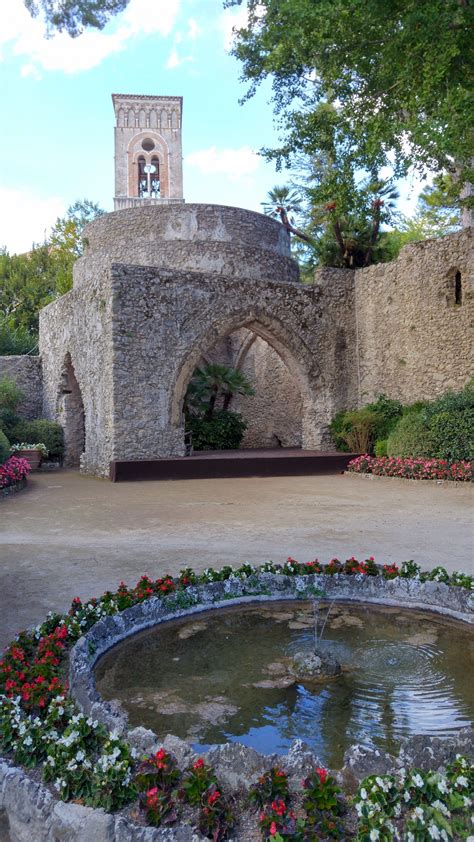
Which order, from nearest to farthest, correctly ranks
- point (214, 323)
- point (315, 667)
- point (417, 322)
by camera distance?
point (315, 667)
point (214, 323)
point (417, 322)

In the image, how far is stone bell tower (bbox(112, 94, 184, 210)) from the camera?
45.6 meters

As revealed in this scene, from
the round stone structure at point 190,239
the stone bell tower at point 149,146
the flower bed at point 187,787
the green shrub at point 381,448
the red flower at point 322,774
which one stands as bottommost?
the flower bed at point 187,787

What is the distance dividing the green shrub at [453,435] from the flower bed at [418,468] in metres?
0.20

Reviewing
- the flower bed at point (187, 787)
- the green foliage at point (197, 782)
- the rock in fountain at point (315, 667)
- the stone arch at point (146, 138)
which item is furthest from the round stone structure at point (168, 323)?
the stone arch at point (146, 138)

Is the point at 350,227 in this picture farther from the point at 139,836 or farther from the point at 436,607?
the point at 139,836

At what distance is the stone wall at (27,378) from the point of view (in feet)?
63.2

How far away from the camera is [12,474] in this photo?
36.4 feet

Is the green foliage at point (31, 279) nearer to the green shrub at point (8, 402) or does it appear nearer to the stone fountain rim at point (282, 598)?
the green shrub at point (8, 402)

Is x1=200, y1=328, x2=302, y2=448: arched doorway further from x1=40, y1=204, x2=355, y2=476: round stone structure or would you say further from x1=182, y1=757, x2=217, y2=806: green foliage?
x1=182, y1=757, x2=217, y2=806: green foliage

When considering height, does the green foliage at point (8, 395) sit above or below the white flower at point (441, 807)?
above

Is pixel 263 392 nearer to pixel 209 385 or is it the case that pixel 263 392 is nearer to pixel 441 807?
pixel 209 385

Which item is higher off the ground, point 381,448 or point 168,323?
point 168,323

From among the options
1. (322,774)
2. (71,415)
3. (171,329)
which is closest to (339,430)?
(171,329)

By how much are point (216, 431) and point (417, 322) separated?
5.85m
